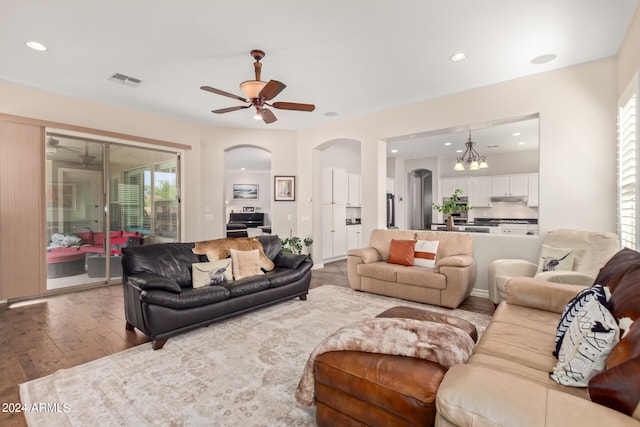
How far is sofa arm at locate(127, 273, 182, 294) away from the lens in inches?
110

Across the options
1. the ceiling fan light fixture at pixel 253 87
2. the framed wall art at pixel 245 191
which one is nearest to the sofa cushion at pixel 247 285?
the ceiling fan light fixture at pixel 253 87

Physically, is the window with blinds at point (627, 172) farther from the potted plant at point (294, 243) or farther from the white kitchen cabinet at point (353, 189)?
the white kitchen cabinet at point (353, 189)

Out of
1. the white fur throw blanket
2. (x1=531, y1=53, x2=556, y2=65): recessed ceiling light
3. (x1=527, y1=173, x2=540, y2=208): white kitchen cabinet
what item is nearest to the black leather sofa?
the white fur throw blanket

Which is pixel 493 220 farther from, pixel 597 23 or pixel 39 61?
pixel 39 61

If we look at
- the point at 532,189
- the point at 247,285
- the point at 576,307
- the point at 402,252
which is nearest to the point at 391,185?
the point at 532,189

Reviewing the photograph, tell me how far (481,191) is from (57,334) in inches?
368

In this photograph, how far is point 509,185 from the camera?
809 cm

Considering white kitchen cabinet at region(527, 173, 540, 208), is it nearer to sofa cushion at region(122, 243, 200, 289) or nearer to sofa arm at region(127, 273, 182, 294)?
sofa cushion at region(122, 243, 200, 289)

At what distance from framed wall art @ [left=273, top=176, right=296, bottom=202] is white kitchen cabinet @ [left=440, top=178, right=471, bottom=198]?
511 centimetres

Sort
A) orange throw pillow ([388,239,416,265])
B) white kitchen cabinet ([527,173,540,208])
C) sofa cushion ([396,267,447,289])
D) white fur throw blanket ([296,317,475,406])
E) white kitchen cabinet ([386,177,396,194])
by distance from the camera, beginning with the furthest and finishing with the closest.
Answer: white kitchen cabinet ([386,177,396,194]), white kitchen cabinet ([527,173,540,208]), orange throw pillow ([388,239,416,265]), sofa cushion ([396,267,447,289]), white fur throw blanket ([296,317,475,406])

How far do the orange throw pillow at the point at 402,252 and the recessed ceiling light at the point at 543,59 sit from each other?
266cm

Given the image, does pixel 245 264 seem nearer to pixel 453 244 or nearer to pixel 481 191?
pixel 453 244

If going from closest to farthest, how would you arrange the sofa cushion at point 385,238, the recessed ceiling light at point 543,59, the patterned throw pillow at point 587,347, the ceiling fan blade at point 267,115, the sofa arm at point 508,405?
the sofa arm at point 508,405
the patterned throw pillow at point 587,347
the recessed ceiling light at point 543,59
the ceiling fan blade at point 267,115
the sofa cushion at point 385,238

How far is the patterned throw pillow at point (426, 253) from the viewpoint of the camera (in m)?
4.28
